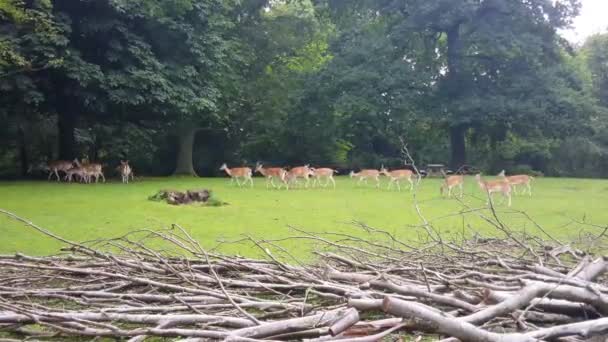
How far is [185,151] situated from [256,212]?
45.2ft

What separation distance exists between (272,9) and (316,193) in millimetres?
13493

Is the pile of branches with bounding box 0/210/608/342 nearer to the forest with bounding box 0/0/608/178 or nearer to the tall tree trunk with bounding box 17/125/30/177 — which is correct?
the forest with bounding box 0/0/608/178

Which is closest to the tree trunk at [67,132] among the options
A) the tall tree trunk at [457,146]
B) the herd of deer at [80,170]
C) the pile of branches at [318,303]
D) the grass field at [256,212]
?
the herd of deer at [80,170]

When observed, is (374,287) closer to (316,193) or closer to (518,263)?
(518,263)

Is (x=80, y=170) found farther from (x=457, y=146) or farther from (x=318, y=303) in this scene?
(x=318, y=303)

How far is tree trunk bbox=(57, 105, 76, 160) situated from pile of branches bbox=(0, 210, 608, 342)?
16.2m

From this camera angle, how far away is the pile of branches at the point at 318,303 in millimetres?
2105

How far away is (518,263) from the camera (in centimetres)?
335

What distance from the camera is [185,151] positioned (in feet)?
76.0

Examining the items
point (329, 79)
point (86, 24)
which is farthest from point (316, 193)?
point (329, 79)

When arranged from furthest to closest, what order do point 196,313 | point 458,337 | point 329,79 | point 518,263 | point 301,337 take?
1. point 329,79
2. point 518,263
3. point 196,313
4. point 301,337
5. point 458,337

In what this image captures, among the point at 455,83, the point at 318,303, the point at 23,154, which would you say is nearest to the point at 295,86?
the point at 455,83

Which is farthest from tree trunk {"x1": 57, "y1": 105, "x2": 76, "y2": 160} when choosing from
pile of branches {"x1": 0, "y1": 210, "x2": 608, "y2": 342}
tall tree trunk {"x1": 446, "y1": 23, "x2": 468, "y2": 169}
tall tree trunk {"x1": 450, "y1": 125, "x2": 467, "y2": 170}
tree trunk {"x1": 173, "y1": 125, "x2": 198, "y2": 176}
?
pile of branches {"x1": 0, "y1": 210, "x2": 608, "y2": 342}

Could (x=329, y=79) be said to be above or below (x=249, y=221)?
above
